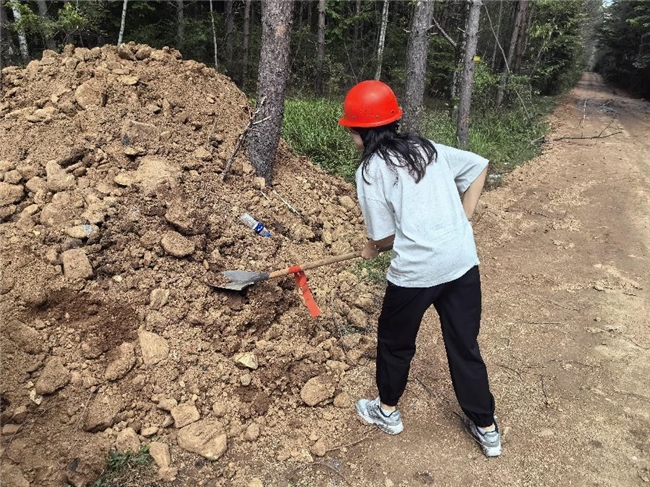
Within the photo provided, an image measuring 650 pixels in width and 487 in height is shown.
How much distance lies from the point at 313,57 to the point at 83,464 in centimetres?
1439

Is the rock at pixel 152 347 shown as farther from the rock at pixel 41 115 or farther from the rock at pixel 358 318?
the rock at pixel 41 115

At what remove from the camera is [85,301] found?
9.43 feet

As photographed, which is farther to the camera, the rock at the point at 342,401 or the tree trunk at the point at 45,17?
the tree trunk at the point at 45,17

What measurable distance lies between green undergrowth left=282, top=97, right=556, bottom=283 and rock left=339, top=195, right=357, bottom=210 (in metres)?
0.84

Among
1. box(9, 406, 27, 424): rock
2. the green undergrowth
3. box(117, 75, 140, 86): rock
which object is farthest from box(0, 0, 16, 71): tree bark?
box(9, 406, 27, 424): rock

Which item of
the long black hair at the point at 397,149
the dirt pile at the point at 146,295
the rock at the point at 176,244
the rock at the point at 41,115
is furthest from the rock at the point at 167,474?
the rock at the point at 41,115

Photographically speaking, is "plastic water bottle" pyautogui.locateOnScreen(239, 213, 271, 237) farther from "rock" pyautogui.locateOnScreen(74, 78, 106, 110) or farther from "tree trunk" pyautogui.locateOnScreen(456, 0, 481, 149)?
"tree trunk" pyautogui.locateOnScreen(456, 0, 481, 149)

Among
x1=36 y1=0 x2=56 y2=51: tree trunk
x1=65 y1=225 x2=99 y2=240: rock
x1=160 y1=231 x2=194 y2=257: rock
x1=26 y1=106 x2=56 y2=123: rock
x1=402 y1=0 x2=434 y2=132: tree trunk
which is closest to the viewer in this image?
x1=65 y1=225 x2=99 y2=240: rock

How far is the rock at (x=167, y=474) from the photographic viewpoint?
94.0 inches

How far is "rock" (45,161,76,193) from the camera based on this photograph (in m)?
3.39

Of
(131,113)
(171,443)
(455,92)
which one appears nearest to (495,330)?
(171,443)

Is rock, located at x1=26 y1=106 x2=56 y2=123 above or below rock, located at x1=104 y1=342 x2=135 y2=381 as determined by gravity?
above

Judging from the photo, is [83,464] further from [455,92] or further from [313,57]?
[313,57]

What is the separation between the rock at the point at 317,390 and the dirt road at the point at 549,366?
31cm
